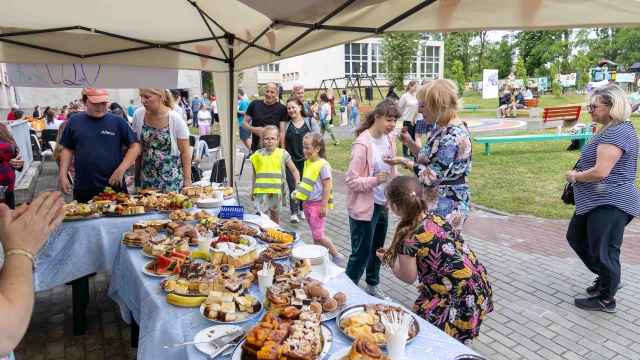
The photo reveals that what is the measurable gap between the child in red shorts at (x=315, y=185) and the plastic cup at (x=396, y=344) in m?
2.74

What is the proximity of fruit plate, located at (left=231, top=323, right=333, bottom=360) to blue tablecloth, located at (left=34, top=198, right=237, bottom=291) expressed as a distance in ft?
6.83

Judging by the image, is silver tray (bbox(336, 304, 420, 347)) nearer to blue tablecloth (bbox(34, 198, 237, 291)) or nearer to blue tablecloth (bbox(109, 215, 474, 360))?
blue tablecloth (bbox(109, 215, 474, 360))

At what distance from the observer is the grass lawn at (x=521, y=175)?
7250mm

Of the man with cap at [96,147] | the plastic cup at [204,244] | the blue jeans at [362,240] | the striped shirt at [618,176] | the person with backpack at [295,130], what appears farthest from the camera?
the person with backpack at [295,130]

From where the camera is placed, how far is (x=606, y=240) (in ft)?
11.8

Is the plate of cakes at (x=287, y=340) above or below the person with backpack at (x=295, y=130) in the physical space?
below

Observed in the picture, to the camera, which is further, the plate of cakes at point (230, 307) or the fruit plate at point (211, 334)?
the plate of cakes at point (230, 307)

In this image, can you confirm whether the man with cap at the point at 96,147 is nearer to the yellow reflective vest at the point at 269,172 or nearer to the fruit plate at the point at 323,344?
the yellow reflective vest at the point at 269,172

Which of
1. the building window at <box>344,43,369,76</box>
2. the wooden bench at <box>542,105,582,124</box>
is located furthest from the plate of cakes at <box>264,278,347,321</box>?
the building window at <box>344,43,369,76</box>

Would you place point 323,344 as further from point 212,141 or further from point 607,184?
point 212,141

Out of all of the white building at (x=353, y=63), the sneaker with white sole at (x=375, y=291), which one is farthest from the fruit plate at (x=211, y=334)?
the white building at (x=353, y=63)

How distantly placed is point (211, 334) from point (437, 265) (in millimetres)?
1274

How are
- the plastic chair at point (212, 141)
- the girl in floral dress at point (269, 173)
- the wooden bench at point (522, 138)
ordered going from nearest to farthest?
1. the girl in floral dress at point (269, 173)
2. the plastic chair at point (212, 141)
3. the wooden bench at point (522, 138)

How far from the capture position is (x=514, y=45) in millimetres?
59281
